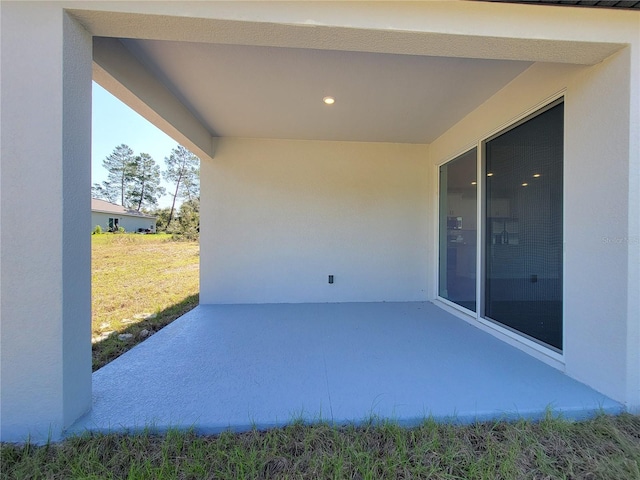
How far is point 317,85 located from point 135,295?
494 cm

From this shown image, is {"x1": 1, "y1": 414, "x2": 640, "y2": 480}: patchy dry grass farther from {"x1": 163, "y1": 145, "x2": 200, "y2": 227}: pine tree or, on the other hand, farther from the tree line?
the tree line

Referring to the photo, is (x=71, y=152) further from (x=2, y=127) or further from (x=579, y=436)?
(x=579, y=436)

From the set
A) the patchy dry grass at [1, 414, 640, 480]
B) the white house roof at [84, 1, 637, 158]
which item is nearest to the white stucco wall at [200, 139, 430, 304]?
the white house roof at [84, 1, 637, 158]

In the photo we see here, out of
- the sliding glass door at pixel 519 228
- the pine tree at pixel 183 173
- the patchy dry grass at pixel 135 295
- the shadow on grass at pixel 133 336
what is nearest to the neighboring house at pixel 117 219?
the pine tree at pixel 183 173

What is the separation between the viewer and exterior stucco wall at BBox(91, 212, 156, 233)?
1847cm

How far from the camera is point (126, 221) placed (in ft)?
70.3

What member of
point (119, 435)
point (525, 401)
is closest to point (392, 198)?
point (525, 401)

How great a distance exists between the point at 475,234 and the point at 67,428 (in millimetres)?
4071

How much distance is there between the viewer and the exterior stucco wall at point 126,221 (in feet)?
60.6

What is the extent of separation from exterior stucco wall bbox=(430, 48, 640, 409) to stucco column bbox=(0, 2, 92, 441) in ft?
11.6

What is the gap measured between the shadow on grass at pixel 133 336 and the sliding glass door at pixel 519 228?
402cm

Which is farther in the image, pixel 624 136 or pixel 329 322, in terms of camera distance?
pixel 329 322

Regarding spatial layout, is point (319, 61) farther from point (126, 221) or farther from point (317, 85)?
point (126, 221)

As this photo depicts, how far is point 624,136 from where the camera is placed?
71.1 inches
